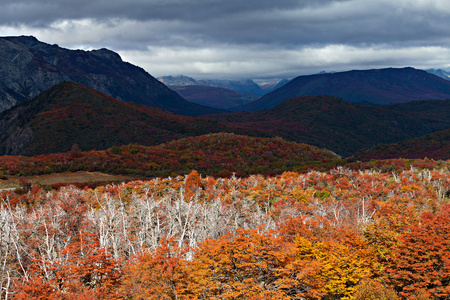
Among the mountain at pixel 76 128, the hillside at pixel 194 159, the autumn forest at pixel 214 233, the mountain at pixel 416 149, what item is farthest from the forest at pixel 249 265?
the mountain at pixel 416 149

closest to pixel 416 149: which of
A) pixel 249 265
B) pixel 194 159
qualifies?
pixel 194 159

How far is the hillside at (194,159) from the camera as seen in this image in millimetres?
93688

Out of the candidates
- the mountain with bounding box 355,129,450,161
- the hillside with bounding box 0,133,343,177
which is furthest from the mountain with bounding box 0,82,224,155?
the mountain with bounding box 355,129,450,161

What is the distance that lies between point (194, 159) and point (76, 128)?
83892 millimetres

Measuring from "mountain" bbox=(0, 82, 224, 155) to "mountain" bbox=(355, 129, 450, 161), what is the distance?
8730 centimetres

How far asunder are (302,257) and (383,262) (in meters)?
6.17

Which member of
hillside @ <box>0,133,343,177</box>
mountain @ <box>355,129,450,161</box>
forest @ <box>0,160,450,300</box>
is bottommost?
mountain @ <box>355,129,450,161</box>

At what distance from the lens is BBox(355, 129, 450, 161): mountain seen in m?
165

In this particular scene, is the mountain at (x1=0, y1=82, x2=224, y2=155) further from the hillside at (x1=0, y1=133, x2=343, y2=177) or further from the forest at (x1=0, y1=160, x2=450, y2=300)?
the forest at (x1=0, y1=160, x2=450, y2=300)

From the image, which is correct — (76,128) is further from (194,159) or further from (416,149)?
(416,149)

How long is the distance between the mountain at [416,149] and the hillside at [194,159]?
51.2 m

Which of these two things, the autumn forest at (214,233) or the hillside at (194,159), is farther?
the hillside at (194,159)

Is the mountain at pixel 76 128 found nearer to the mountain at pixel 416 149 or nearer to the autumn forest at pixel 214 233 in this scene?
the autumn forest at pixel 214 233

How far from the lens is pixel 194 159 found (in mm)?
115812
